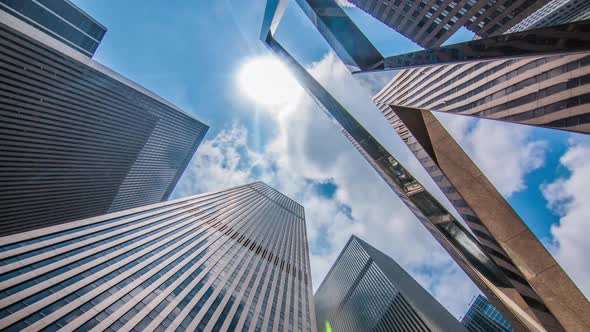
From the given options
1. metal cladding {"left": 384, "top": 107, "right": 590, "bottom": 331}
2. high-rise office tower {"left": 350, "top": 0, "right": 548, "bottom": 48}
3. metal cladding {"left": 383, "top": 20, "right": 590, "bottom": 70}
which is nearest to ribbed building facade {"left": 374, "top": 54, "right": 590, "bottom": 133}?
metal cladding {"left": 383, "top": 20, "right": 590, "bottom": 70}

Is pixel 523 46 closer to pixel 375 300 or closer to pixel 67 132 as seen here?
pixel 67 132

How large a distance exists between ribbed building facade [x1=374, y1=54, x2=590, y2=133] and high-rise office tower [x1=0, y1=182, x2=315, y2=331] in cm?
4221

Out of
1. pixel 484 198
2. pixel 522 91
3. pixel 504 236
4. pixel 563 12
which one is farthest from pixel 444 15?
pixel 563 12

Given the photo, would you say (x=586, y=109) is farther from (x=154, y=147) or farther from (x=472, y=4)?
(x=154, y=147)

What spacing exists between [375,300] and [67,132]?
146 m

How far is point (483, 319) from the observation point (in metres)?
139

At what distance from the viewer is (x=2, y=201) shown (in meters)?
88.8

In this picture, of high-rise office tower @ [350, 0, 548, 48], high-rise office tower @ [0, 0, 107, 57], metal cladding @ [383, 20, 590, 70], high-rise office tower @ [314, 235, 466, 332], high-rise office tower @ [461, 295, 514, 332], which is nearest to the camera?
metal cladding @ [383, 20, 590, 70]

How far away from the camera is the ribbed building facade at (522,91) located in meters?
20.1

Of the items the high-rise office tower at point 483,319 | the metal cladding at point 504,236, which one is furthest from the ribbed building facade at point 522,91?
the high-rise office tower at point 483,319

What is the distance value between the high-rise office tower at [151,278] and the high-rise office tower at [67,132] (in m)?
52.3

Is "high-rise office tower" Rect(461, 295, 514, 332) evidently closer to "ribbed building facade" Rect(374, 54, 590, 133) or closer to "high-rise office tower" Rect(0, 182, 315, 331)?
"high-rise office tower" Rect(0, 182, 315, 331)

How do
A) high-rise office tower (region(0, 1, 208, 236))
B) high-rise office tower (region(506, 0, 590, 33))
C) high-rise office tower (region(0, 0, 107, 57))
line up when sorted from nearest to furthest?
1. high-rise office tower (region(0, 1, 208, 236))
2. high-rise office tower (region(506, 0, 590, 33))
3. high-rise office tower (region(0, 0, 107, 57))

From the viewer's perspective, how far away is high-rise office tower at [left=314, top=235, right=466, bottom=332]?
9739 centimetres
